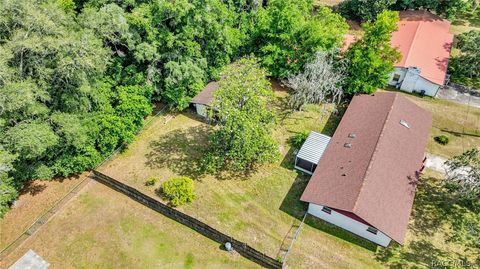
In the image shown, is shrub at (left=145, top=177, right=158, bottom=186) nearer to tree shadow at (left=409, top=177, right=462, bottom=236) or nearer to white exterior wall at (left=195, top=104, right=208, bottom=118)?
white exterior wall at (left=195, top=104, right=208, bottom=118)

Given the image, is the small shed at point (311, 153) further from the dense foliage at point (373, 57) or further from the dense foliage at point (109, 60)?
the dense foliage at point (373, 57)

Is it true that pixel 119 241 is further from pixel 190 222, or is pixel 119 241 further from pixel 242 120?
pixel 242 120

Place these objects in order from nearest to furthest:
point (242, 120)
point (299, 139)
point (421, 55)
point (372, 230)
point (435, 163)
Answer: point (372, 230)
point (242, 120)
point (435, 163)
point (299, 139)
point (421, 55)

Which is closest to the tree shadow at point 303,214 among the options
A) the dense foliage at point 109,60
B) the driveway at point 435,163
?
the dense foliage at point 109,60

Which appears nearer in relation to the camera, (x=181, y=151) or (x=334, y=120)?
(x=181, y=151)

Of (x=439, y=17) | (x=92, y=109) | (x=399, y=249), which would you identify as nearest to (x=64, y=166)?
(x=92, y=109)

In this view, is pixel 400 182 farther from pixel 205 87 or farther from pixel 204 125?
pixel 205 87

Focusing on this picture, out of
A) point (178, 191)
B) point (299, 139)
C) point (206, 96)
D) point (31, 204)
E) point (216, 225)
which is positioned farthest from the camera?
point (206, 96)

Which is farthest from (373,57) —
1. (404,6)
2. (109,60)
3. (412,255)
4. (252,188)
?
(109,60)
